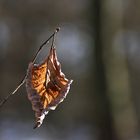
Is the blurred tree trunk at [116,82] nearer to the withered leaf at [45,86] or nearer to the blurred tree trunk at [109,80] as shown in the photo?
the blurred tree trunk at [109,80]

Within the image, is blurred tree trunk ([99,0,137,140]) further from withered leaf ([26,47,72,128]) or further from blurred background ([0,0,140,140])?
withered leaf ([26,47,72,128])

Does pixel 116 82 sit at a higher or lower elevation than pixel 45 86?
lower

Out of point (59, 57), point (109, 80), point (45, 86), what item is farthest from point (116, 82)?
point (45, 86)

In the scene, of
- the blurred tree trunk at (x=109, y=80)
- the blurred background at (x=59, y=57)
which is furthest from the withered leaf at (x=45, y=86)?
the blurred background at (x=59, y=57)

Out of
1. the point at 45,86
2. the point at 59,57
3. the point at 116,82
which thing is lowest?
the point at 59,57

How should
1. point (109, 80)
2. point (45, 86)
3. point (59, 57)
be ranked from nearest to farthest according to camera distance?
point (45, 86), point (109, 80), point (59, 57)

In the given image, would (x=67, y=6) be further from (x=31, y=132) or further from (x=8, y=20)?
(x=31, y=132)

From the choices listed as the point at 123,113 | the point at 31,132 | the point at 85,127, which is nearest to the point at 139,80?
the point at 85,127

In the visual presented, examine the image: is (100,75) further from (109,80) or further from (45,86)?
(45,86)
